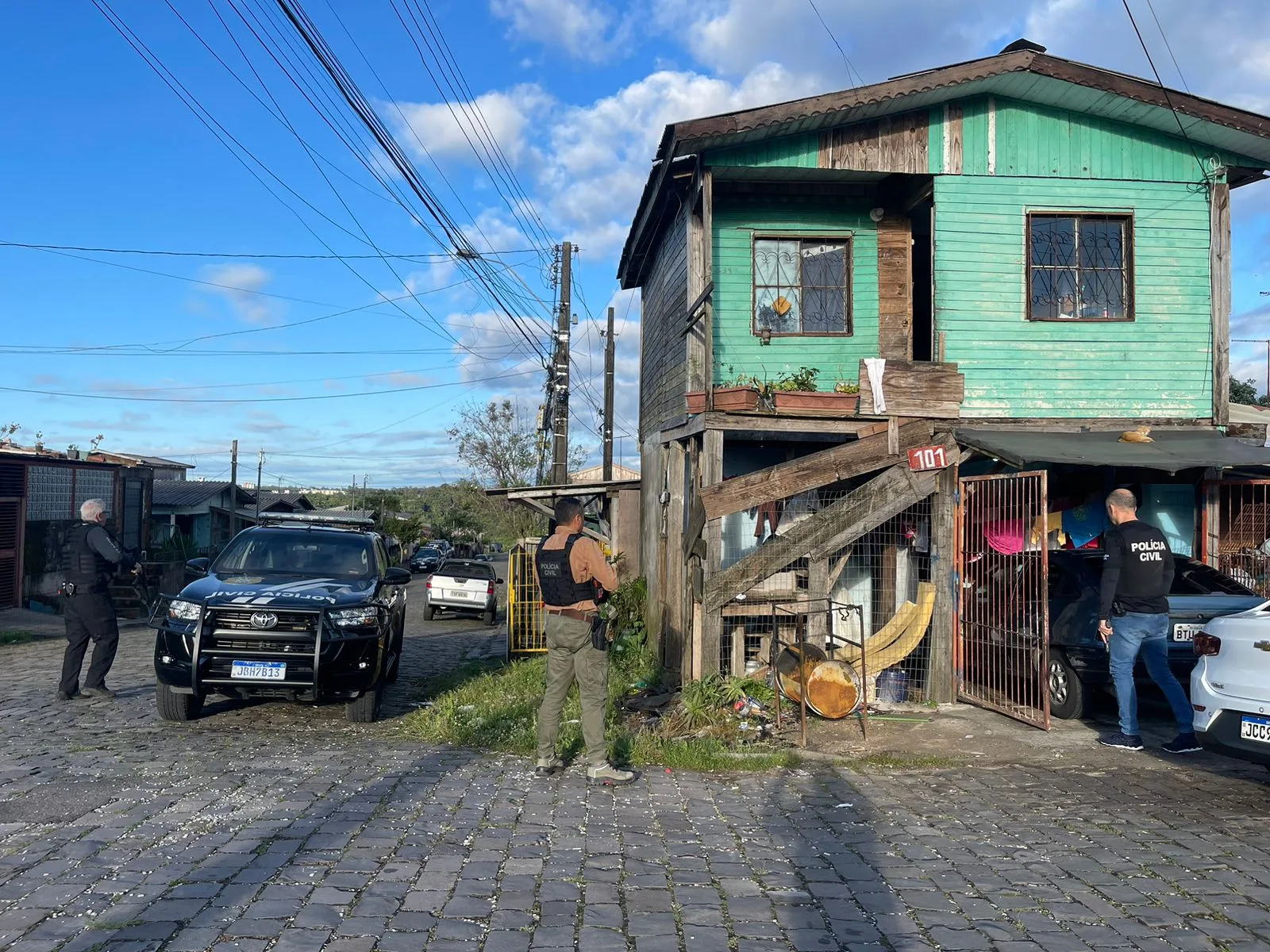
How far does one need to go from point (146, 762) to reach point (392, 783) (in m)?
1.91

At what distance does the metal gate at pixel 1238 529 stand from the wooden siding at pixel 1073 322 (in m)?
1.02

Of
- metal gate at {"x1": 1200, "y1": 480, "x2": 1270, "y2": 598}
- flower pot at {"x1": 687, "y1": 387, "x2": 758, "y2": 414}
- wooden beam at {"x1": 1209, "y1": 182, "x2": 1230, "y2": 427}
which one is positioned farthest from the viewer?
metal gate at {"x1": 1200, "y1": 480, "x2": 1270, "y2": 598}

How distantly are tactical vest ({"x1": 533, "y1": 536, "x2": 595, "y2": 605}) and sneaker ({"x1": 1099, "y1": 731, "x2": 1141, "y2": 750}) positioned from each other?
14.3 feet

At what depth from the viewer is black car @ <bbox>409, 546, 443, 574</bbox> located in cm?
4938

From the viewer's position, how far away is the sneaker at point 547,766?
6.92 m

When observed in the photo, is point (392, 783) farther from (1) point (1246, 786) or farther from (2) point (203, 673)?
(1) point (1246, 786)

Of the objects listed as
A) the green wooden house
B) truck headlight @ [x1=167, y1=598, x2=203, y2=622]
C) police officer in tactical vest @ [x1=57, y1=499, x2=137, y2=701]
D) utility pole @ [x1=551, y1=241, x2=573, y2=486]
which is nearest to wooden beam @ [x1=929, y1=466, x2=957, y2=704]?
the green wooden house

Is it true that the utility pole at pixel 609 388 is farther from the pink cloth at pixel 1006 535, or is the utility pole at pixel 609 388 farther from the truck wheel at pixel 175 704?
the truck wheel at pixel 175 704

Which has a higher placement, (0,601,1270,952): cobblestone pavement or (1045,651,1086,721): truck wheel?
(1045,651,1086,721): truck wheel

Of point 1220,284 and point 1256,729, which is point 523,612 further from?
point 1256,729

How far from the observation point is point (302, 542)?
33.5 ft

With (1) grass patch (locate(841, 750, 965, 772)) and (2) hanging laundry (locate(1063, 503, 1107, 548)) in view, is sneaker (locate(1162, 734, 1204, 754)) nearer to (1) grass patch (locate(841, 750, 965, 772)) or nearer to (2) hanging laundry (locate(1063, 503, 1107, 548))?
(1) grass patch (locate(841, 750, 965, 772))

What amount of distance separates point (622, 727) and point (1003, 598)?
3.80 meters

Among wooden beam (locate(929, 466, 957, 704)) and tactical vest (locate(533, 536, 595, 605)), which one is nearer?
tactical vest (locate(533, 536, 595, 605))
